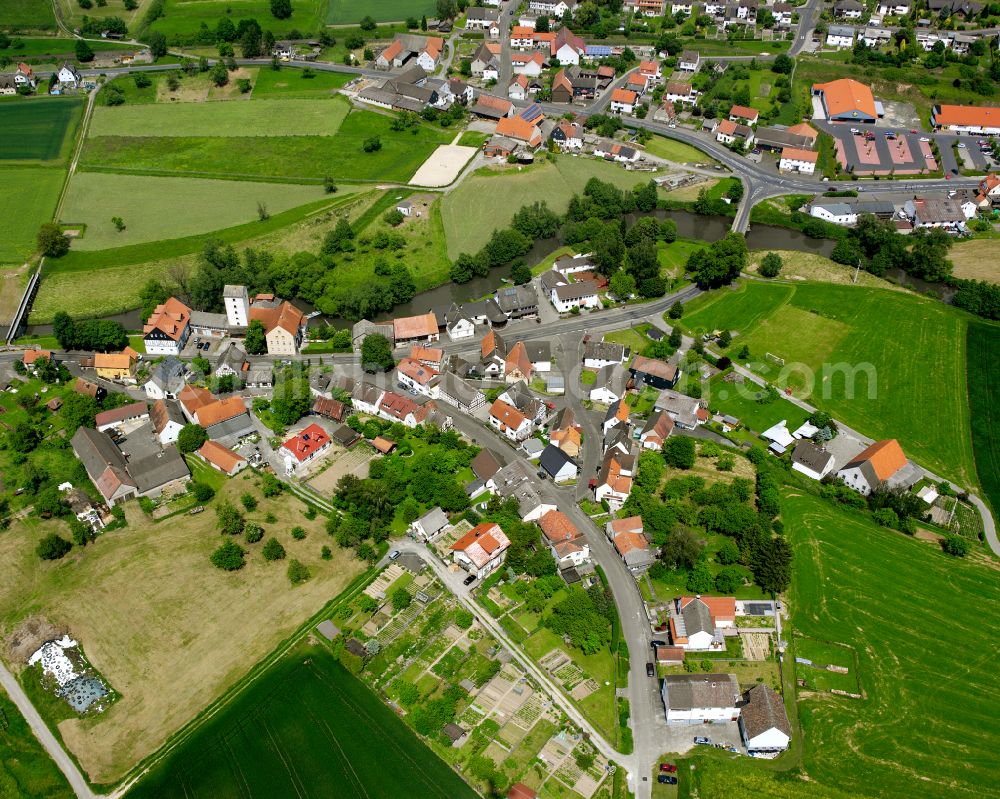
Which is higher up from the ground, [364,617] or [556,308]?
[556,308]

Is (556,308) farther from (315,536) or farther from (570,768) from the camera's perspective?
(570,768)

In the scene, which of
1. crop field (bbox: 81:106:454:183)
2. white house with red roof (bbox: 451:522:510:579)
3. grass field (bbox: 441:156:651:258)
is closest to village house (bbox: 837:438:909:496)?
white house with red roof (bbox: 451:522:510:579)

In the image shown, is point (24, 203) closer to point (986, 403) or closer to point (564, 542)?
point (564, 542)

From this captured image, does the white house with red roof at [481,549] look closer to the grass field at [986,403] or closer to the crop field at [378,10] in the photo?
the grass field at [986,403]

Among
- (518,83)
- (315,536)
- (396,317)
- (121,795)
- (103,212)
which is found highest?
(518,83)

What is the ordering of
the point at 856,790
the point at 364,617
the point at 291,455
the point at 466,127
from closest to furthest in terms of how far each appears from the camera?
the point at 856,790 < the point at 364,617 < the point at 291,455 < the point at 466,127

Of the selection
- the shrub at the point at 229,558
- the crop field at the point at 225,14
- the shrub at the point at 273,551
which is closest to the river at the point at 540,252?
the shrub at the point at 273,551

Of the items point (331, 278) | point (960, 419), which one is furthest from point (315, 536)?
point (960, 419)
